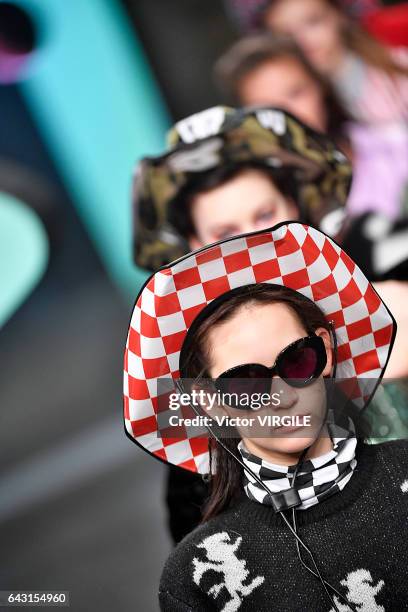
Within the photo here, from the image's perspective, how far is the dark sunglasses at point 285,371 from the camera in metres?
1.10

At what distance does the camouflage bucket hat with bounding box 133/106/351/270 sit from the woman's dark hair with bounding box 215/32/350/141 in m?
0.43

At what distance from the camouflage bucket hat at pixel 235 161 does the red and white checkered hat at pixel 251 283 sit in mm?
655

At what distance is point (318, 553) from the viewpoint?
1177 mm

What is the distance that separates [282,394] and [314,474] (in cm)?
17

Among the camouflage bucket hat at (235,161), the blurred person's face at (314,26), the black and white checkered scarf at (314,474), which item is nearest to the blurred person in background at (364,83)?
the blurred person's face at (314,26)

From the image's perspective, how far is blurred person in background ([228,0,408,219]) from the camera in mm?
2428

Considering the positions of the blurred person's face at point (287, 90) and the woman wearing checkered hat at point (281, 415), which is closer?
the woman wearing checkered hat at point (281, 415)

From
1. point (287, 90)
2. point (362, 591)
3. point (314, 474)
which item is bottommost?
point (362, 591)

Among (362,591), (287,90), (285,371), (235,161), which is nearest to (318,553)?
(362,591)

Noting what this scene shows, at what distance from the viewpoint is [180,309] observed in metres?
1.19

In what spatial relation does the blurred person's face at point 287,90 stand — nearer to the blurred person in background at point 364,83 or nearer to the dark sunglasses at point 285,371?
the blurred person in background at point 364,83

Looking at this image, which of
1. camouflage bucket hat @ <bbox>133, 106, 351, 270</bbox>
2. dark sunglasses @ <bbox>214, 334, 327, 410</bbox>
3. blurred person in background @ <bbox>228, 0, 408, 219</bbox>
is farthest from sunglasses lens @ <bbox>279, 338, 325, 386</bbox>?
blurred person in background @ <bbox>228, 0, 408, 219</bbox>

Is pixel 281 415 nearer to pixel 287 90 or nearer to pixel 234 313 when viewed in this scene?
pixel 234 313

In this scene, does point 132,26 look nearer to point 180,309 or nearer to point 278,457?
point 180,309
